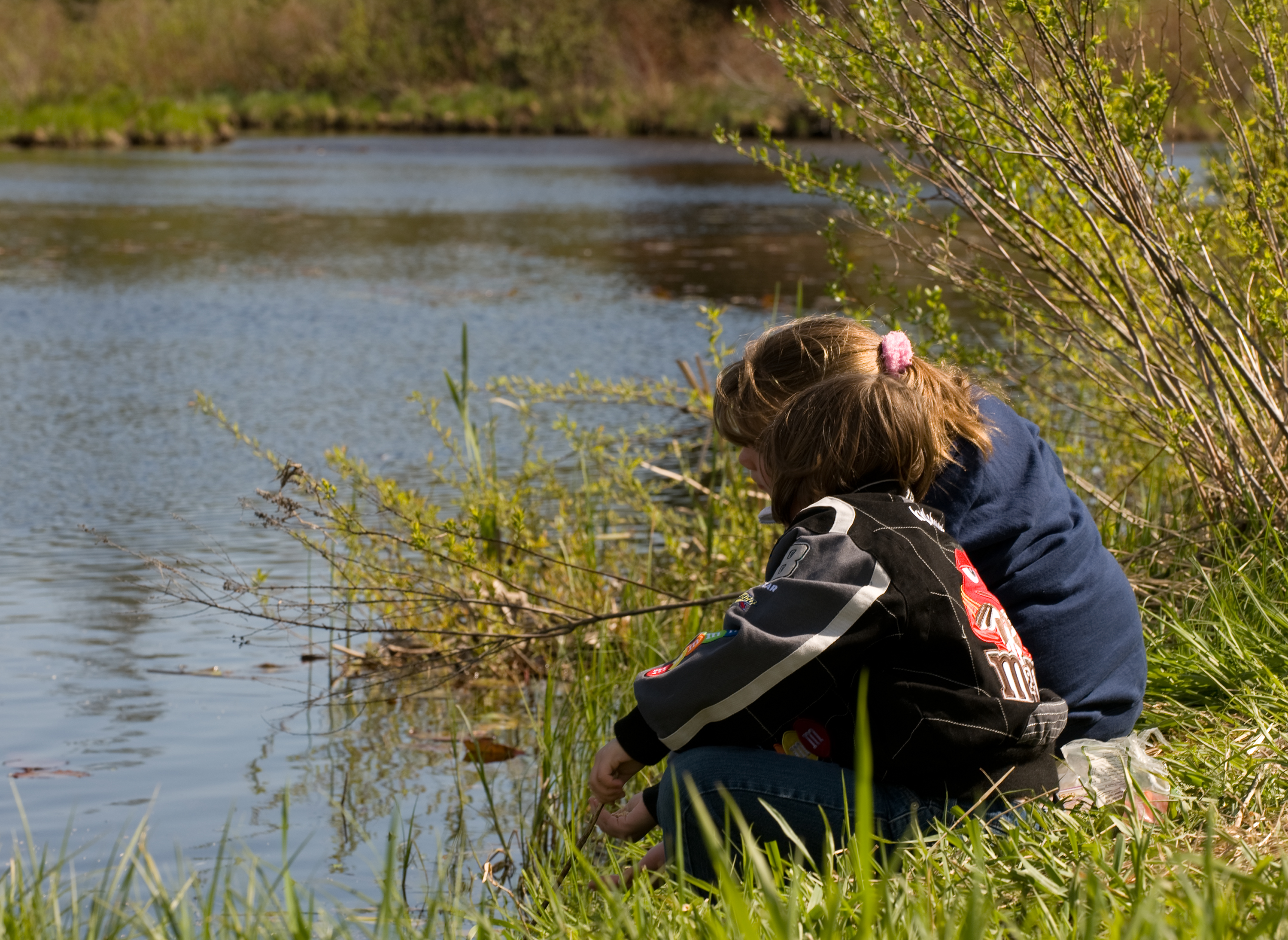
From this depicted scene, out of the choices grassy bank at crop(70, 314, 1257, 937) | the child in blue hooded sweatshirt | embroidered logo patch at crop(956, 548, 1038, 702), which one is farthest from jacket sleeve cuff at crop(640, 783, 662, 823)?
embroidered logo patch at crop(956, 548, 1038, 702)

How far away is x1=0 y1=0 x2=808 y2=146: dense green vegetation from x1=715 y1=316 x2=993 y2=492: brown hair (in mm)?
34680

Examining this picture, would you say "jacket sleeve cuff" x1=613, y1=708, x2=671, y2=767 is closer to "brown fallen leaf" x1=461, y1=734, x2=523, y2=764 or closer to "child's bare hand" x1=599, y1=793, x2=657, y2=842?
"child's bare hand" x1=599, y1=793, x2=657, y2=842

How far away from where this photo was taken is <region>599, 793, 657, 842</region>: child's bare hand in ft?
7.23

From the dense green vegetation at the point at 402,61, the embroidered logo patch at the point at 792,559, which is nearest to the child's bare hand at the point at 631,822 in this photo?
the embroidered logo patch at the point at 792,559

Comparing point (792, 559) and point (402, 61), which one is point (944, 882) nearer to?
point (792, 559)

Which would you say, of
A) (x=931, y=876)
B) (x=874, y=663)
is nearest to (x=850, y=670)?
(x=874, y=663)

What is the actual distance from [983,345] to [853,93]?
0.84 metres

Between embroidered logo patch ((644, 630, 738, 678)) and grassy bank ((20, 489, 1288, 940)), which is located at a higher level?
embroidered logo patch ((644, 630, 738, 678))

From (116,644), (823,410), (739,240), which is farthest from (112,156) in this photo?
(823,410)

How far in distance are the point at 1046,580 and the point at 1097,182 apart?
1351 millimetres

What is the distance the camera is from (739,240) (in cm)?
1535

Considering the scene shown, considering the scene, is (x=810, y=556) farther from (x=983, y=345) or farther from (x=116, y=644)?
(x=116, y=644)

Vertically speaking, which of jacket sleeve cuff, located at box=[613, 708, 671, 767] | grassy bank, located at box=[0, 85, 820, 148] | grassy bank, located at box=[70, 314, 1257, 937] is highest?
jacket sleeve cuff, located at box=[613, 708, 671, 767]

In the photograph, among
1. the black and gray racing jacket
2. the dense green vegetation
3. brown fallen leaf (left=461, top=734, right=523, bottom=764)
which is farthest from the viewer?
the dense green vegetation
